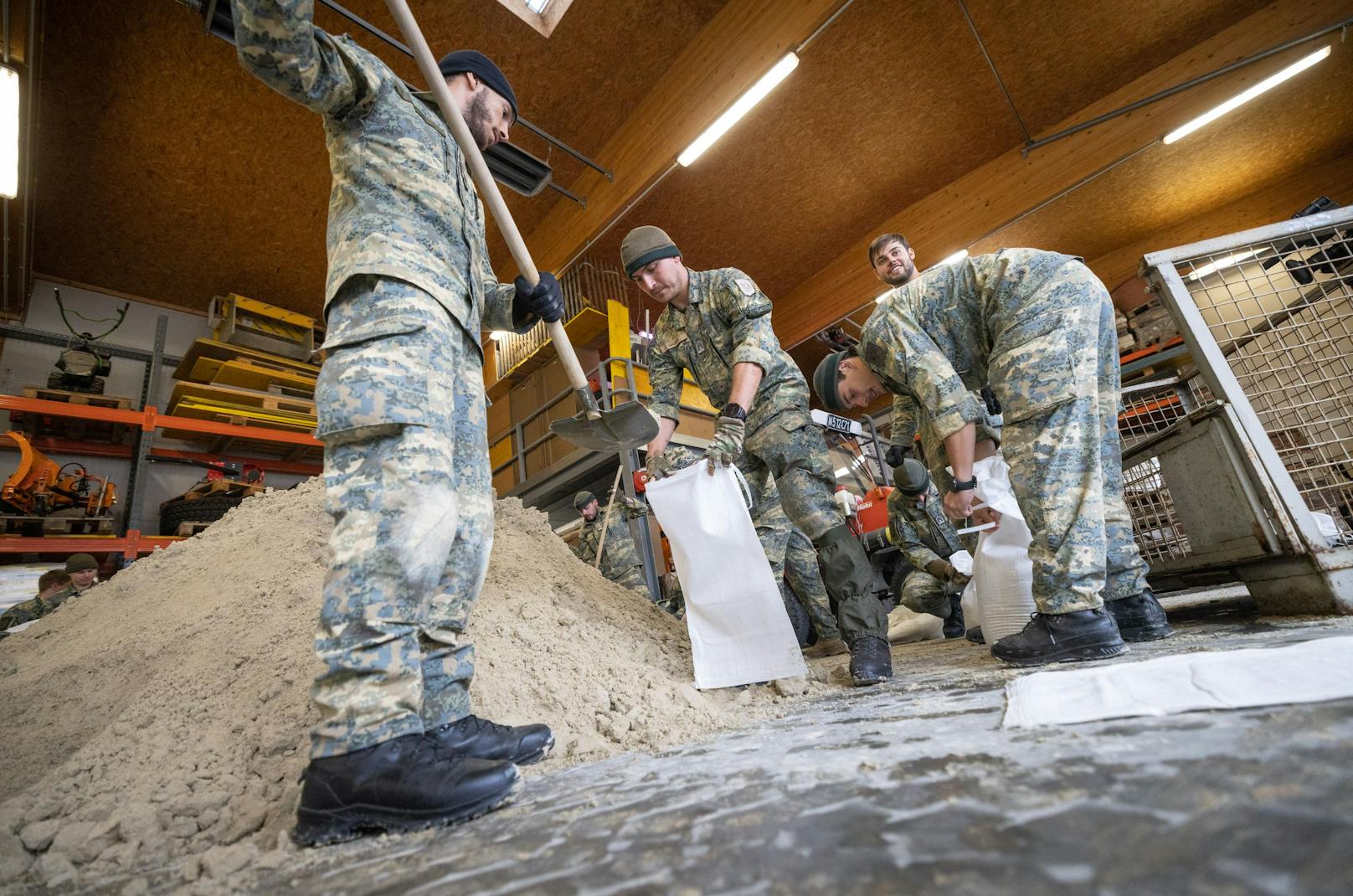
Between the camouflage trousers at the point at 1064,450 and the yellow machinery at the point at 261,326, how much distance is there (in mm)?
7196

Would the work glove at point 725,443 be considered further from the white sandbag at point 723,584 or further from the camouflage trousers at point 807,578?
the camouflage trousers at point 807,578

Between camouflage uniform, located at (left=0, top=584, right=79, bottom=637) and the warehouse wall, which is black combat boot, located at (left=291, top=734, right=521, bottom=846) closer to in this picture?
camouflage uniform, located at (left=0, top=584, right=79, bottom=637)

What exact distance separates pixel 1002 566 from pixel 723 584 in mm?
973

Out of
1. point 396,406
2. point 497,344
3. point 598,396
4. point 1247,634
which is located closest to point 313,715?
point 396,406

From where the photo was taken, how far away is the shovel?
1.57m

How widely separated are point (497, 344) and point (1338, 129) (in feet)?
33.4

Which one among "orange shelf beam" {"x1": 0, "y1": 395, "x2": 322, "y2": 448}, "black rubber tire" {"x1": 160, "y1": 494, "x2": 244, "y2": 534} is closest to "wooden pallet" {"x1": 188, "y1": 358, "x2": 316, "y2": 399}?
"orange shelf beam" {"x1": 0, "y1": 395, "x2": 322, "y2": 448}

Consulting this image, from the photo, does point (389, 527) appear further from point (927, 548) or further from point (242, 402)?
point (242, 402)

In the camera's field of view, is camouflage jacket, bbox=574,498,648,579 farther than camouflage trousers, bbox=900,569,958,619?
Yes

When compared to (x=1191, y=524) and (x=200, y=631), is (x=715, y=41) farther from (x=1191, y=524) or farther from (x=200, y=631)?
(x=200, y=631)

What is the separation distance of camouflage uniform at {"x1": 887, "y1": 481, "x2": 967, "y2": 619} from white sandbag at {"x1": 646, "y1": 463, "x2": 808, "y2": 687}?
1.80 m

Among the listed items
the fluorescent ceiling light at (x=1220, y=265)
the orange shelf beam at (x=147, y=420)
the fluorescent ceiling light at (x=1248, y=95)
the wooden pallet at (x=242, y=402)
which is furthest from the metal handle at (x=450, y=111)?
the fluorescent ceiling light at (x=1248, y=95)

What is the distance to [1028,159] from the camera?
6520 mm

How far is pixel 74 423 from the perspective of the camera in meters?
5.91
